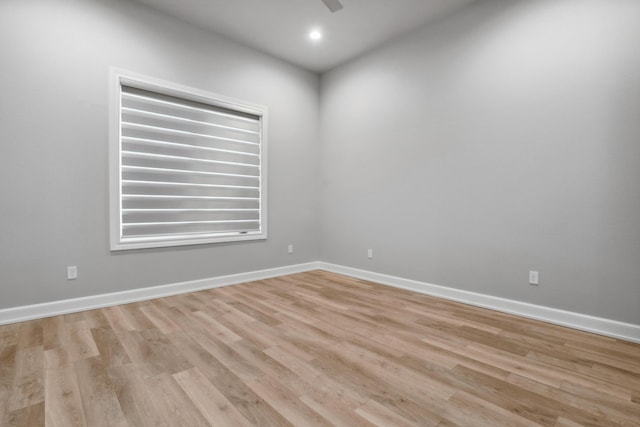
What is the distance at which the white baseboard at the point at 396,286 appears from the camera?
2.43m

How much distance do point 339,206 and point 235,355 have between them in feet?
9.37

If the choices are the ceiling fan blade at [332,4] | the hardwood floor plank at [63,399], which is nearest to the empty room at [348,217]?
the hardwood floor plank at [63,399]

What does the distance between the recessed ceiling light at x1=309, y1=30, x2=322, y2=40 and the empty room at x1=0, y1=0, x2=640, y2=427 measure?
2 centimetres

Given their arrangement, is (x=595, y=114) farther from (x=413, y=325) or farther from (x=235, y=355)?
(x=235, y=355)

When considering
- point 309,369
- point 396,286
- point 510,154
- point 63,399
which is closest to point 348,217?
point 396,286

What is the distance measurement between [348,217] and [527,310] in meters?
2.34

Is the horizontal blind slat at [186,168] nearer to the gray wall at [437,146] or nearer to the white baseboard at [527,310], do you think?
the gray wall at [437,146]

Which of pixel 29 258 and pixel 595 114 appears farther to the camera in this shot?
pixel 29 258

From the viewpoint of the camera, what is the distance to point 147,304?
10.0 ft

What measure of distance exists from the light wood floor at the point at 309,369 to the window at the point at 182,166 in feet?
3.18

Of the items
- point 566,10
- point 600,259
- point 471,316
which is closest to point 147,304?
point 471,316

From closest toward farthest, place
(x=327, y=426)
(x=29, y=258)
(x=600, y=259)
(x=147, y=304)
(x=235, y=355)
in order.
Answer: (x=327, y=426), (x=235, y=355), (x=600, y=259), (x=29, y=258), (x=147, y=304)

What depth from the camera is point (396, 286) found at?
3.79 m

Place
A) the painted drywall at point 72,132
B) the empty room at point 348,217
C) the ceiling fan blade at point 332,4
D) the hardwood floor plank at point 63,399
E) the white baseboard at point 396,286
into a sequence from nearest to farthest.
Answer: the hardwood floor plank at point 63,399 → the empty room at point 348,217 → the ceiling fan blade at point 332,4 → the white baseboard at point 396,286 → the painted drywall at point 72,132
